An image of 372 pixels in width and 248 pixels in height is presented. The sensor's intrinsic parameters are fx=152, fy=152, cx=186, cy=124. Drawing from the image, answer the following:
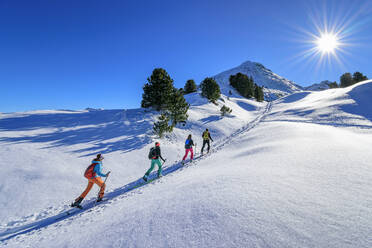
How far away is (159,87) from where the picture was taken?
20.8m

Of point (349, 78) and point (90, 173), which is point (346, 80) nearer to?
point (349, 78)

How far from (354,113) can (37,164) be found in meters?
30.4

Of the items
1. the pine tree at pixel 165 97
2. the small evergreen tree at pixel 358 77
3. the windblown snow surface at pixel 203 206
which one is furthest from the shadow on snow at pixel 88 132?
the small evergreen tree at pixel 358 77

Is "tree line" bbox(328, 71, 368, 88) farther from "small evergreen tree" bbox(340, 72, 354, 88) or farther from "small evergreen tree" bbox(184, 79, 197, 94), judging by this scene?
"small evergreen tree" bbox(184, 79, 197, 94)

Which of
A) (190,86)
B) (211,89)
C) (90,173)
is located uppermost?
(190,86)

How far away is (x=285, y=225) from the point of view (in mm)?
2332

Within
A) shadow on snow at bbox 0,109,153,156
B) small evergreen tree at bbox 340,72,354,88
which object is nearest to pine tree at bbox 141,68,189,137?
shadow on snow at bbox 0,109,153,156

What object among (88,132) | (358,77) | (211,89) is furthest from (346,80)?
(88,132)

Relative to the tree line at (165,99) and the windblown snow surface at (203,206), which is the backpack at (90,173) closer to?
the windblown snow surface at (203,206)

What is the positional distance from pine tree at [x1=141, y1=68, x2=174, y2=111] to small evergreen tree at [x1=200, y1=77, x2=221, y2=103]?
55.9 feet

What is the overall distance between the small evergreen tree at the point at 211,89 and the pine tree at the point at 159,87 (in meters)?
17.0

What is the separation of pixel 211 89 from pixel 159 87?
1846 centimetres

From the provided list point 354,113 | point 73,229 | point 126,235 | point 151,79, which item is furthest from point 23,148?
point 354,113

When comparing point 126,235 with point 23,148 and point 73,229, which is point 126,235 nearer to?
point 73,229
